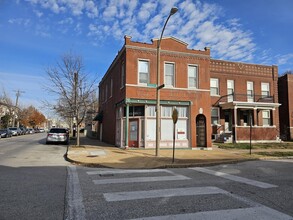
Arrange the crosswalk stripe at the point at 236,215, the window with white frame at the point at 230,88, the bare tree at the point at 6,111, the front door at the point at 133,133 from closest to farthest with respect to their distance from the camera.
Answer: the crosswalk stripe at the point at 236,215 → the front door at the point at 133,133 → the window with white frame at the point at 230,88 → the bare tree at the point at 6,111

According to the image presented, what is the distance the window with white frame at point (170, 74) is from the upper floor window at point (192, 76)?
133 cm

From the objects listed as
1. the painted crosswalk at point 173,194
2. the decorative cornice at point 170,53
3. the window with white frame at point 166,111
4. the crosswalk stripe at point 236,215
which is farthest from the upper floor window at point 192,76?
the crosswalk stripe at point 236,215

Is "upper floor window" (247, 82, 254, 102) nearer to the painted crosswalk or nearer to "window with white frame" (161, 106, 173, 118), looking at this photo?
"window with white frame" (161, 106, 173, 118)

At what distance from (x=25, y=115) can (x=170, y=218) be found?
87122 millimetres

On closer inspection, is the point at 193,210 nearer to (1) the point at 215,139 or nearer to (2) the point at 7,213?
(2) the point at 7,213

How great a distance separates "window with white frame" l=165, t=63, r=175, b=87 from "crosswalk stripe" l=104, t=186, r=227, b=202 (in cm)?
1233

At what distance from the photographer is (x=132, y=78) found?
17719 millimetres

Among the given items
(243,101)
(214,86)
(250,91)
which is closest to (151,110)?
(214,86)

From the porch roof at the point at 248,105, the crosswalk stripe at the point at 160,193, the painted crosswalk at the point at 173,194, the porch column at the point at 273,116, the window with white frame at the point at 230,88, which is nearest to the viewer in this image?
the painted crosswalk at the point at 173,194

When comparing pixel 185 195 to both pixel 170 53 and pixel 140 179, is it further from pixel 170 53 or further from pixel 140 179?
pixel 170 53

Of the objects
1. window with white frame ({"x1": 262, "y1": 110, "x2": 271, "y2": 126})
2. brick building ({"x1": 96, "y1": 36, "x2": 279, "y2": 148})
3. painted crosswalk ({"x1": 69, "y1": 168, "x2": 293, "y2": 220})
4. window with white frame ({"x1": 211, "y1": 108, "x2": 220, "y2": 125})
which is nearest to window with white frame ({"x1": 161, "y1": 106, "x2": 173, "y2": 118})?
brick building ({"x1": 96, "y1": 36, "x2": 279, "y2": 148})

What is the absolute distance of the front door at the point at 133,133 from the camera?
58.6 ft

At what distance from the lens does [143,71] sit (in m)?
18.2

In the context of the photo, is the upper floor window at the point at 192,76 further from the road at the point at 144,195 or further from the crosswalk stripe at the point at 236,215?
the crosswalk stripe at the point at 236,215
